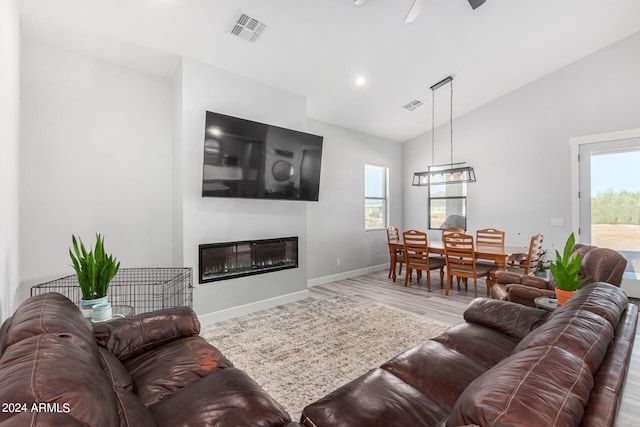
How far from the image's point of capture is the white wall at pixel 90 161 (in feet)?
9.62

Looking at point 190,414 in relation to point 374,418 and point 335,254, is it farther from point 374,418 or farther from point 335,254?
point 335,254

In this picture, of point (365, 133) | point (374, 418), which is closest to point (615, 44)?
point (365, 133)

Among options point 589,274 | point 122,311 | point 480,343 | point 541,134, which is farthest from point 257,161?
point 541,134

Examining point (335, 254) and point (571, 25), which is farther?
point (335, 254)

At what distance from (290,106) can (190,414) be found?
13.0 ft

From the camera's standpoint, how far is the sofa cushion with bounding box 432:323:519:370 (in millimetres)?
1771

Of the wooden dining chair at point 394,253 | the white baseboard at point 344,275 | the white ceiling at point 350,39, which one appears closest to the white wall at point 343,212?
the white baseboard at point 344,275

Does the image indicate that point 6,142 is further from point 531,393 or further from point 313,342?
point 531,393

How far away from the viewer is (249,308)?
3.92 meters

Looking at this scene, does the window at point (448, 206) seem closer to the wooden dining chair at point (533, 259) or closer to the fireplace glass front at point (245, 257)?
the wooden dining chair at point (533, 259)

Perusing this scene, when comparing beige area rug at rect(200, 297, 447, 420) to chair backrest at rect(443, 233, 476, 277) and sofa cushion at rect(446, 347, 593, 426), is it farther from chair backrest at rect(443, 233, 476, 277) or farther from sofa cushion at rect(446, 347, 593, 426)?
sofa cushion at rect(446, 347, 593, 426)

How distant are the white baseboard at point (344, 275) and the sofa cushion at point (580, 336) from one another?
4.34 meters

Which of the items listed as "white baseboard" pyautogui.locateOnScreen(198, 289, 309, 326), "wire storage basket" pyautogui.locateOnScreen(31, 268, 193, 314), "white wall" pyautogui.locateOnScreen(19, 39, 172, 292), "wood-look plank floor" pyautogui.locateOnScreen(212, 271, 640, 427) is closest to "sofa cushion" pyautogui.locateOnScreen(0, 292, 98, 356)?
"wire storage basket" pyautogui.locateOnScreen(31, 268, 193, 314)

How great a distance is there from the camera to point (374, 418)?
119 cm
